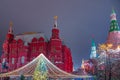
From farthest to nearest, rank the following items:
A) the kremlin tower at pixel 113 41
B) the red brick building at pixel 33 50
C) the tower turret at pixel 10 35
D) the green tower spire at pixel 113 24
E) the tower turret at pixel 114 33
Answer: the tower turret at pixel 10 35, the red brick building at pixel 33 50, the green tower spire at pixel 113 24, the tower turret at pixel 114 33, the kremlin tower at pixel 113 41

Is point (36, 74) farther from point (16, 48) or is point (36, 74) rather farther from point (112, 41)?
point (16, 48)

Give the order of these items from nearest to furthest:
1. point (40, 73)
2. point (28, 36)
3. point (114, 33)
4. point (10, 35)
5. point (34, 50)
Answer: point (40, 73)
point (114, 33)
point (34, 50)
point (28, 36)
point (10, 35)

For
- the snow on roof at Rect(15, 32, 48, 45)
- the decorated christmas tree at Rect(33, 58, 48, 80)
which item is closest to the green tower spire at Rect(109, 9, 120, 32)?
the snow on roof at Rect(15, 32, 48, 45)

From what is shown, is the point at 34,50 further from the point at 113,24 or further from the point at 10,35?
the point at 113,24

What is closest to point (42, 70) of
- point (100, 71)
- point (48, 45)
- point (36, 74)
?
point (36, 74)

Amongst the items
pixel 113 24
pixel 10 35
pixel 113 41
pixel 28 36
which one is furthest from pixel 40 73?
pixel 10 35

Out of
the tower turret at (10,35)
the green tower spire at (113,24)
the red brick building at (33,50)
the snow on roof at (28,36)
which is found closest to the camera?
the green tower spire at (113,24)

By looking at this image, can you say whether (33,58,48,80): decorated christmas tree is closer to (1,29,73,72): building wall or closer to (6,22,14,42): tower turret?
(1,29,73,72): building wall

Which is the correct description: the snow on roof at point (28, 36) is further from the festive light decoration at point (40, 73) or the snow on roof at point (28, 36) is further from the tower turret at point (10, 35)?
the festive light decoration at point (40, 73)

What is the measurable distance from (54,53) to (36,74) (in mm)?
19454

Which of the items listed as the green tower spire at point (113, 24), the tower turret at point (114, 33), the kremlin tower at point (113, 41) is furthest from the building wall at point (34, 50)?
the green tower spire at point (113, 24)

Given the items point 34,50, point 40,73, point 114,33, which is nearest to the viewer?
point 40,73

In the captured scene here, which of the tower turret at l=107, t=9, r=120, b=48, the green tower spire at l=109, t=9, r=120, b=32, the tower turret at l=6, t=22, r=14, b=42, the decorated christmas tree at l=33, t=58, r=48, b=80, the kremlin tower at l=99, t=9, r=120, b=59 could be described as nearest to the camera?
the decorated christmas tree at l=33, t=58, r=48, b=80

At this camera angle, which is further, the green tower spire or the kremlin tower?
the green tower spire
